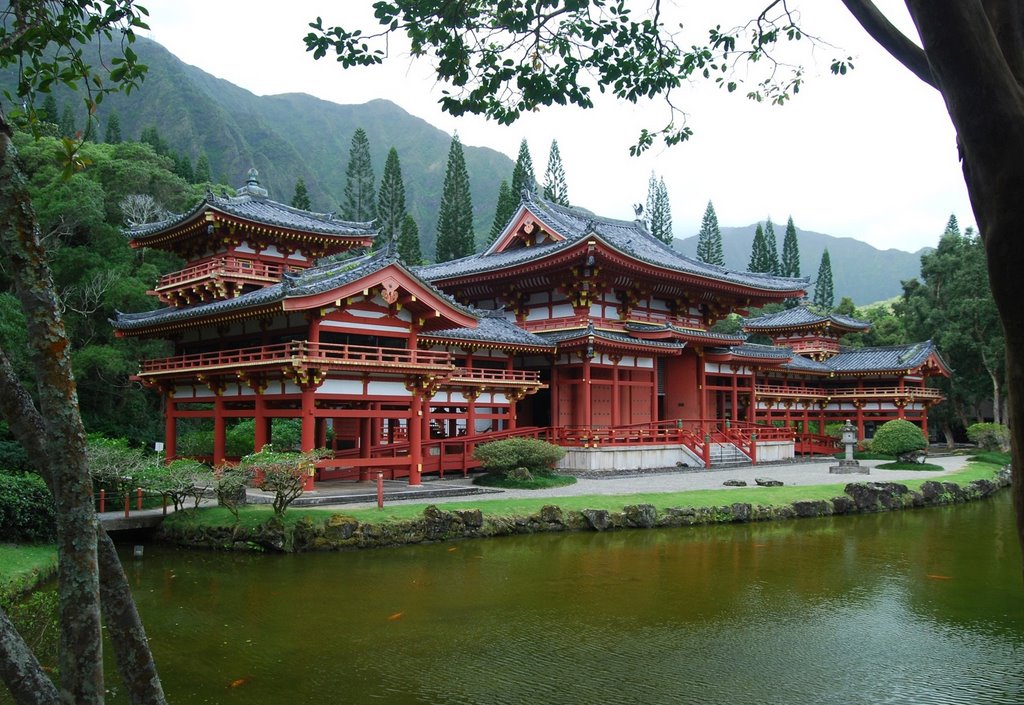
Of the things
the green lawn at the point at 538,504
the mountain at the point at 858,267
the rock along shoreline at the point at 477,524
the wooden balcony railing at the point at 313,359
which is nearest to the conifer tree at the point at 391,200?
the wooden balcony railing at the point at 313,359

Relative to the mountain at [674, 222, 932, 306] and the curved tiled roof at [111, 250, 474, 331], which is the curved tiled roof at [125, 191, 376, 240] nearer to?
the curved tiled roof at [111, 250, 474, 331]

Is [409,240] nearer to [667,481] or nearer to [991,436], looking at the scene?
[667,481]

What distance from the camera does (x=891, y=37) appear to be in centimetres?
390

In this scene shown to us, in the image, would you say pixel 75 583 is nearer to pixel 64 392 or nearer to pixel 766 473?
pixel 64 392

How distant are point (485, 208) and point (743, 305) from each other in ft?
341

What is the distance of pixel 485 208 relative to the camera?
136 meters

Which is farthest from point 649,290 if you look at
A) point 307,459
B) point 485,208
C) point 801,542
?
point 485,208

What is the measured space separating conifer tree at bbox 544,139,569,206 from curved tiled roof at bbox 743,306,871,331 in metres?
22.9

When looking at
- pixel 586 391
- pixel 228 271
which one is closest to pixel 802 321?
pixel 586 391

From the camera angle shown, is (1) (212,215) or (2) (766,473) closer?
(1) (212,215)

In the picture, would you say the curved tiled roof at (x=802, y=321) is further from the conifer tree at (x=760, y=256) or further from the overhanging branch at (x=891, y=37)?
the overhanging branch at (x=891, y=37)

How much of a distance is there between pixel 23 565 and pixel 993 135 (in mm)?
13150

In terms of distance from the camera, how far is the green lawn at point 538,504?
608 inches

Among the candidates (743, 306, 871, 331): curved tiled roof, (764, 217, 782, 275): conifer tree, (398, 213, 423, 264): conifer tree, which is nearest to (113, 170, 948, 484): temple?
(743, 306, 871, 331): curved tiled roof
